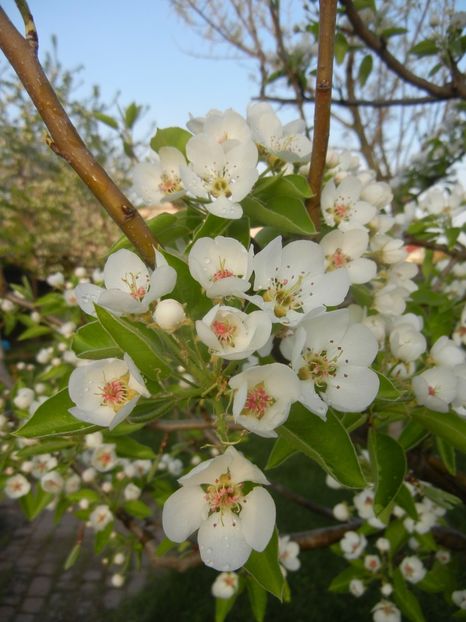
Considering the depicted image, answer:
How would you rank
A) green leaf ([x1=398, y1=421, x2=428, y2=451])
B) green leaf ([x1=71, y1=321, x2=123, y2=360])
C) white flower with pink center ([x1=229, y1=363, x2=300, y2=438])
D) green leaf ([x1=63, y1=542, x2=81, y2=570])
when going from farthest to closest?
green leaf ([x1=63, y1=542, x2=81, y2=570]) < green leaf ([x1=398, y1=421, x2=428, y2=451]) < green leaf ([x1=71, y1=321, x2=123, y2=360]) < white flower with pink center ([x1=229, y1=363, x2=300, y2=438])

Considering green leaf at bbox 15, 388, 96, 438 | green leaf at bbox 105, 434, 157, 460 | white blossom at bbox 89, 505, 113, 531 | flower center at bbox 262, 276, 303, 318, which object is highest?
flower center at bbox 262, 276, 303, 318

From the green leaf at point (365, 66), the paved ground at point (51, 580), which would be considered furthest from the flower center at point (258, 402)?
the paved ground at point (51, 580)

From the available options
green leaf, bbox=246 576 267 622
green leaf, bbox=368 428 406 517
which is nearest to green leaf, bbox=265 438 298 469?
green leaf, bbox=368 428 406 517

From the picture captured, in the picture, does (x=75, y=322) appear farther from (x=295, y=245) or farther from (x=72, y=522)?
(x=72, y=522)

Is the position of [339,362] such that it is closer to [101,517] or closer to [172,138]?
[172,138]

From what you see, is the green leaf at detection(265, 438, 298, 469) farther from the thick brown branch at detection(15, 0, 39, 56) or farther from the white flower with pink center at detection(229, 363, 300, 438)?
the thick brown branch at detection(15, 0, 39, 56)

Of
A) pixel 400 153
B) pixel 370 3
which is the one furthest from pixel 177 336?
pixel 400 153
